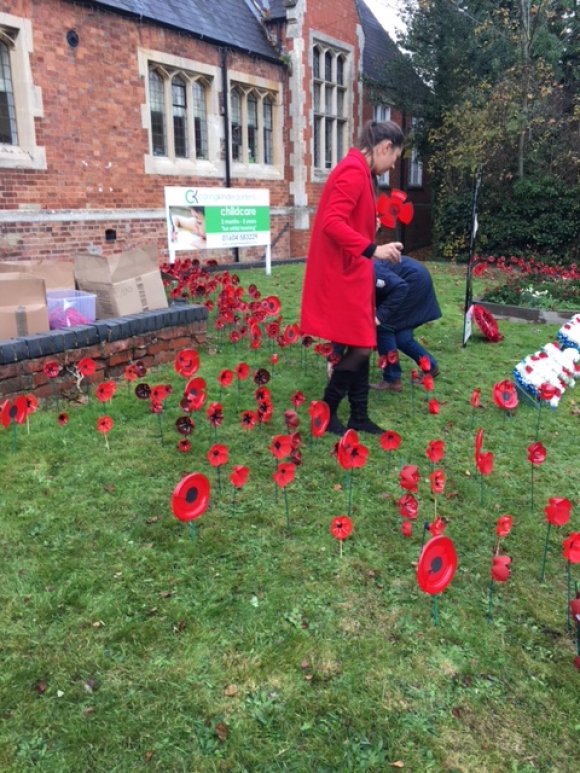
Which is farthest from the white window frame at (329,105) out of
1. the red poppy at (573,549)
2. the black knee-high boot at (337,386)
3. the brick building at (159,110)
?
the red poppy at (573,549)

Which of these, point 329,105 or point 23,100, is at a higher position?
point 329,105

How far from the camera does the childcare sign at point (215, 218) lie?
1002 cm

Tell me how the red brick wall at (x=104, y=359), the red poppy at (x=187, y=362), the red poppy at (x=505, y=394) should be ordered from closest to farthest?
1. the red poppy at (x=505, y=394)
2. the red poppy at (x=187, y=362)
3. the red brick wall at (x=104, y=359)

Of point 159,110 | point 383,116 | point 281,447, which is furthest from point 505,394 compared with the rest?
point 383,116

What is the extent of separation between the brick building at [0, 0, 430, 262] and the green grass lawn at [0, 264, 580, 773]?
837cm

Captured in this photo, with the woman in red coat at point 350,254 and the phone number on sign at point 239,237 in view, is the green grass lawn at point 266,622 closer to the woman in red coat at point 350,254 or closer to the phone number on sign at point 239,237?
the woman in red coat at point 350,254

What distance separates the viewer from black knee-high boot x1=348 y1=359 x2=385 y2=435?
417 centimetres

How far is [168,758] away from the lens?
1.92m

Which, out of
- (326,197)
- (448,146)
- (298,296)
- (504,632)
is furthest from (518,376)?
(448,146)

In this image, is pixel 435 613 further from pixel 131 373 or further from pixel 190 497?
pixel 131 373

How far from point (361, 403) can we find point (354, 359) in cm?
42

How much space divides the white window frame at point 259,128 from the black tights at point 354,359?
40.1 ft

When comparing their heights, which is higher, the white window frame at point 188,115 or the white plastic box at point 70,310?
the white window frame at point 188,115

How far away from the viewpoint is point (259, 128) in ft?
52.3
